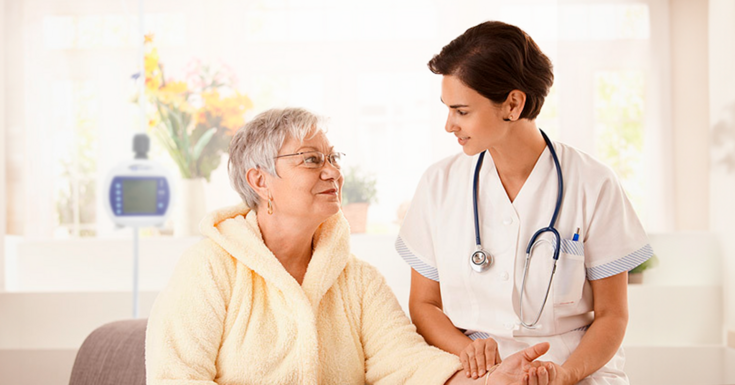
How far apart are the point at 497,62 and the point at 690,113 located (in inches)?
85.8

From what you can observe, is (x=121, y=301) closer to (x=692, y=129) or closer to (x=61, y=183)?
(x=61, y=183)

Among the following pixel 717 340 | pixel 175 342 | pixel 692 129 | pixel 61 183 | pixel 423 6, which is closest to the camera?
pixel 175 342

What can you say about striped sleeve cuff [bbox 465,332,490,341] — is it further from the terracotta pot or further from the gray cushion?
the terracotta pot

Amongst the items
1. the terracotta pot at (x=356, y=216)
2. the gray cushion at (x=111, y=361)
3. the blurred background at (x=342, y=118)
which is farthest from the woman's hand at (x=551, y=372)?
the terracotta pot at (x=356, y=216)

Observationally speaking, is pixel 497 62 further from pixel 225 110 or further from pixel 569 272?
pixel 225 110

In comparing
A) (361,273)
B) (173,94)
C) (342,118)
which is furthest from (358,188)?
(361,273)

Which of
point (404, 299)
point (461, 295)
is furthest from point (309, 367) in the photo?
point (404, 299)

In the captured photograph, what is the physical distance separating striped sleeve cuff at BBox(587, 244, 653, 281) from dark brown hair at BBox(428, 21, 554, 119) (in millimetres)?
442

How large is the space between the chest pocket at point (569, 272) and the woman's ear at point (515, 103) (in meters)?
0.34

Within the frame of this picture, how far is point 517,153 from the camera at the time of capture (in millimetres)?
1777

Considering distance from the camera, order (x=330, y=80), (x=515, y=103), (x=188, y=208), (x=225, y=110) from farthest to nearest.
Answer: (x=330, y=80)
(x=225, y=110)
(x=188, y=208)
(x=515, y=103)

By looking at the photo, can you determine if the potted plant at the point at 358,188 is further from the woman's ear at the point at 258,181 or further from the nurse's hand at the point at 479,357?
the nurse's hand at the point at 479,357

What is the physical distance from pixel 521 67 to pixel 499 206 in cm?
38

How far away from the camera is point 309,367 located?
1670 millimetres
